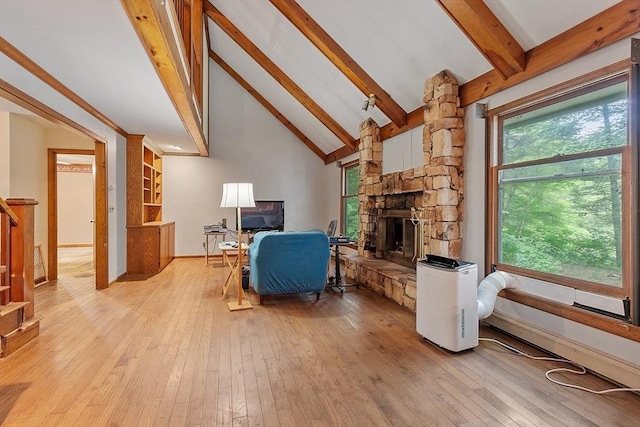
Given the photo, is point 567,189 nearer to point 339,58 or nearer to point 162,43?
point 339,58

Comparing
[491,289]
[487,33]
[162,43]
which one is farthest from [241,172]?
[491,289]

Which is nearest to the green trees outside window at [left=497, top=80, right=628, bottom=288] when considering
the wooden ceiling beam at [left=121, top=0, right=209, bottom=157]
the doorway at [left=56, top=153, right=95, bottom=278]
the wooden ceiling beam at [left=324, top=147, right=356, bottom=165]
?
the wooden ceiling beam at [left=121, top=0, right=209, bottom=157]

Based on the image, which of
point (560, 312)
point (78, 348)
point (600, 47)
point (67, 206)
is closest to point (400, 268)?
point (560, 312)

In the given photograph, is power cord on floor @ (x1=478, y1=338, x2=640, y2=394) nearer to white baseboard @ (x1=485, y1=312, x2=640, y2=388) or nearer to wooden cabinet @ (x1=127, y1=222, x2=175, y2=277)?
white baseboard @ (x1=485, y1=312, x2=640, y2=388)

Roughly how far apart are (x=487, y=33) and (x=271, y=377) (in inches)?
125

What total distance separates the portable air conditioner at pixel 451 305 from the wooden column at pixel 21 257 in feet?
11.6

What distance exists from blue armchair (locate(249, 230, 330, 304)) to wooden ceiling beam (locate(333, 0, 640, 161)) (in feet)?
7.70

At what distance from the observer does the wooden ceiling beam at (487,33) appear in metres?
2.68

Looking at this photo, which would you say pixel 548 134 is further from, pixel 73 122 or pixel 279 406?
pixel 73 122

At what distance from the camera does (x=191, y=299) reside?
4.23m

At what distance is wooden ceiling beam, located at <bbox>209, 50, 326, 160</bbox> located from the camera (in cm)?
735

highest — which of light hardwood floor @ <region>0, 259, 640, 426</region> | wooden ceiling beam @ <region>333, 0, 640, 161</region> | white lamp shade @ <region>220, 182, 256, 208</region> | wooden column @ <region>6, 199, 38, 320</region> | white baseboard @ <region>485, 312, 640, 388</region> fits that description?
wooden ceiling beam @ <region>333, 0, 640, 161</region>

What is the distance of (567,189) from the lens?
2658 mm

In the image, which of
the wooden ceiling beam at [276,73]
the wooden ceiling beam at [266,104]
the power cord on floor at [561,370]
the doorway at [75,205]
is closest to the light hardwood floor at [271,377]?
the power cord on floor at [561,370]
